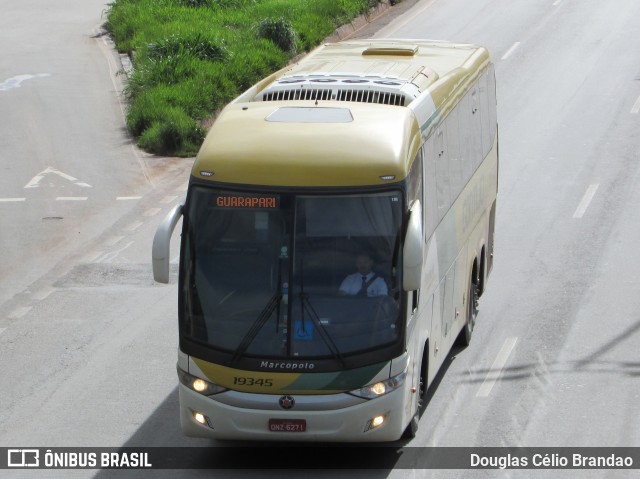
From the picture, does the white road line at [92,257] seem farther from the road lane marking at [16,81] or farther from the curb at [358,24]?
the curb at [358,24]

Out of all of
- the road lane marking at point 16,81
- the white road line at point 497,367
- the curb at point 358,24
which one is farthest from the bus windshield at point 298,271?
the curb at point 358,24

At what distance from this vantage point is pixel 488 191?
16922mm

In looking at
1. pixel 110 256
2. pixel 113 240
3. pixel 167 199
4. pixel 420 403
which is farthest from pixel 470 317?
pixel 167 199

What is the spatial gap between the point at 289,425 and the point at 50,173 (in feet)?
45.8

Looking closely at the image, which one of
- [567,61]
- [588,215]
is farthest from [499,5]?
[588,215]

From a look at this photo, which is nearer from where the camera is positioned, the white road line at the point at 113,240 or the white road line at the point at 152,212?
the white road line at the point at 113,240

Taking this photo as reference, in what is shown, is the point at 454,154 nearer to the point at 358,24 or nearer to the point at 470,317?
the point at 470,317

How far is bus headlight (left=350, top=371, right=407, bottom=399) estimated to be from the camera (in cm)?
1125

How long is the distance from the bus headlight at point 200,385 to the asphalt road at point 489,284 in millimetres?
902

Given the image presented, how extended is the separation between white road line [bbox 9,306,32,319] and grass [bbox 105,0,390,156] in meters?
8.53

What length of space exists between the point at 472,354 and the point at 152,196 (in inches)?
355

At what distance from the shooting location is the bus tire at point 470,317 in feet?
50.7

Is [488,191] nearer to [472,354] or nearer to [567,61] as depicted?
[472,354]

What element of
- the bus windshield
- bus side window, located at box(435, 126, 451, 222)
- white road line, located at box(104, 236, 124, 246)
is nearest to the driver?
the bus windshield
